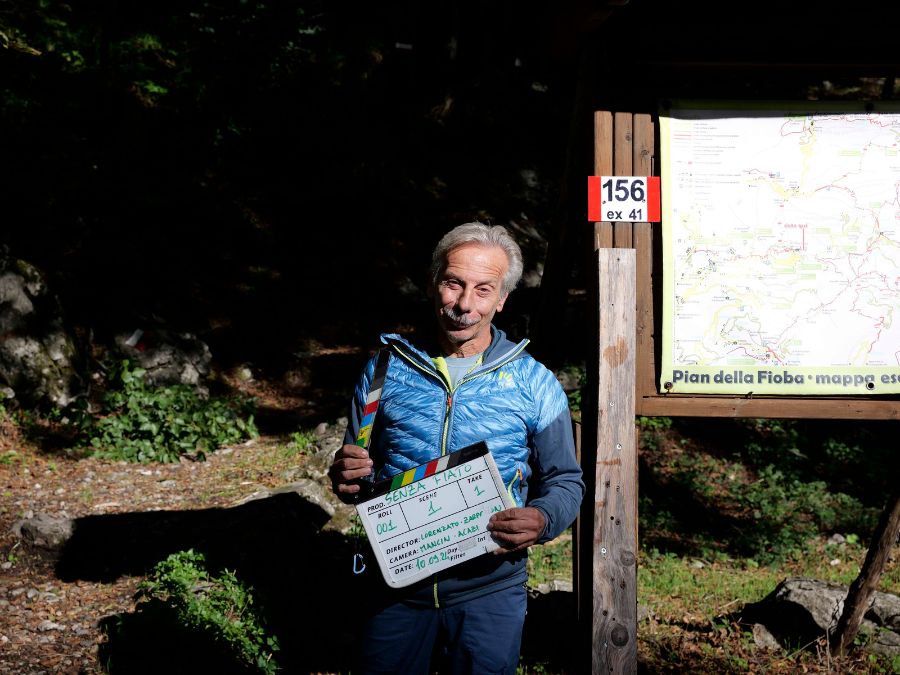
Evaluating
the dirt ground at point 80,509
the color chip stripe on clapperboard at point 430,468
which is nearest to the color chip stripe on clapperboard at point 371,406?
the color chip stripe on clapperboard at point 430,468

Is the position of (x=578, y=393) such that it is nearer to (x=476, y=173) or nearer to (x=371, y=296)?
(x=371, y=296)

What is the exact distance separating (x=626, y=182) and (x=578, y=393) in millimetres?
6589

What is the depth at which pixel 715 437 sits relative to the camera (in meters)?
9.59

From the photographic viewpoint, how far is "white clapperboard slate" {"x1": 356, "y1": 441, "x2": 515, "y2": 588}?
275cm

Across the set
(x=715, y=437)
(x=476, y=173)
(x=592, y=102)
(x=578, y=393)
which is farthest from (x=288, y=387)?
(x=592, y=102)

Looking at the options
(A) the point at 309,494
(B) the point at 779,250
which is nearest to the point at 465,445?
(B) the point at 779,250

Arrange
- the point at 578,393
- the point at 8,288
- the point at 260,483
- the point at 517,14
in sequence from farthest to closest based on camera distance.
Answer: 1. the point at 517,14
2. the point at 578,393
3. the point at 8,288
4. the point at 260,483

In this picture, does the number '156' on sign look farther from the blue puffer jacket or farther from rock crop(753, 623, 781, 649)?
rock crop(753, 623, 781, 649)

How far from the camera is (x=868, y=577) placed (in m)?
4.79

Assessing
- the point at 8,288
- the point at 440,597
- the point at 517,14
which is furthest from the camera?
the point at 517,14

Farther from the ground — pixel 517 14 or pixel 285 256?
pixel 517 14

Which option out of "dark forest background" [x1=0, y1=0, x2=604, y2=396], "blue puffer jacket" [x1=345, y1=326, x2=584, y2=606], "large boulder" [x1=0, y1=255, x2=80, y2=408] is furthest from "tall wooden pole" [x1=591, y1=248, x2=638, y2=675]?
"large boulder" [x1=0, y1=255, x2=80, y2=408]

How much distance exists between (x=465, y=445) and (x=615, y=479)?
0.93 meters

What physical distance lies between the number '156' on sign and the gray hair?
729 mm
